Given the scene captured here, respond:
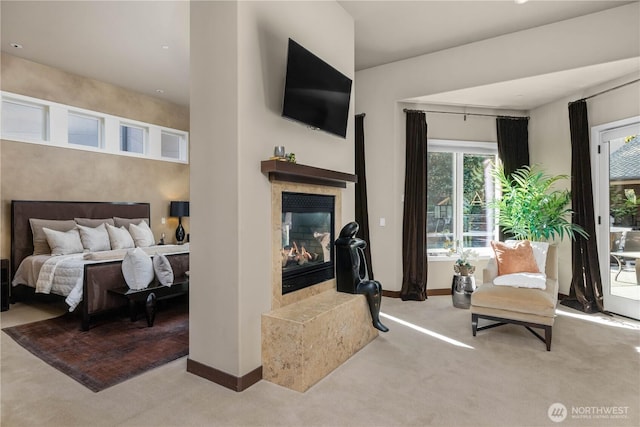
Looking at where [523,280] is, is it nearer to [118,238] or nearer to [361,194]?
[361,194]

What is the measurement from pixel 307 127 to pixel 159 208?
4.43 m

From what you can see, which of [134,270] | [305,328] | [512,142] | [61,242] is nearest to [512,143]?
[512,142]

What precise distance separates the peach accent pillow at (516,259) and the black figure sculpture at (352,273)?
145 centimetres

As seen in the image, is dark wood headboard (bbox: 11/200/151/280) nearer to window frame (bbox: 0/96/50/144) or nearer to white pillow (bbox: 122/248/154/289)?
window frame (bbox: 0/96/50/144)

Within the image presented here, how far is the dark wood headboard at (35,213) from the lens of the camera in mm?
4598

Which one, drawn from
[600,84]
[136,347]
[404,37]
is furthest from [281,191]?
[600,84]

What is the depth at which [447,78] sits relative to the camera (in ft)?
14.8

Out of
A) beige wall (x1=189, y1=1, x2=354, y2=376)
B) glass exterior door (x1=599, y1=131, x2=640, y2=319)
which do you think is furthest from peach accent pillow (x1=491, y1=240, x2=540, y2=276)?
beige wall (x1=189, y1=1, x2=354, y2=376)

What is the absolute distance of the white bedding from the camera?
11.8ft

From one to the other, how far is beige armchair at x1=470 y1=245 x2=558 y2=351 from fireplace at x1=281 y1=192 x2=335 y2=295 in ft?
4.66

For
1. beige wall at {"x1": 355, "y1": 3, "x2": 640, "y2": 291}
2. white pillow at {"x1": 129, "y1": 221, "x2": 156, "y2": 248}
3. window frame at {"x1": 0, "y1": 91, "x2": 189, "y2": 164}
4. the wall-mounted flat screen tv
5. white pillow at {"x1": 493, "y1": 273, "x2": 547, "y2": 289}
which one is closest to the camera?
the wall-mounted flat screen tv

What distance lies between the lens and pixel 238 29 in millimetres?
2414

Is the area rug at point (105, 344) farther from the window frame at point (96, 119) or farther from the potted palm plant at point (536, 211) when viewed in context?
the potted palm plant at point (536, 211)

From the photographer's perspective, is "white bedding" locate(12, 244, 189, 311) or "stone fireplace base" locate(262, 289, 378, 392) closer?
"stone fireplace base" locate(262, 289, 378, 392)
